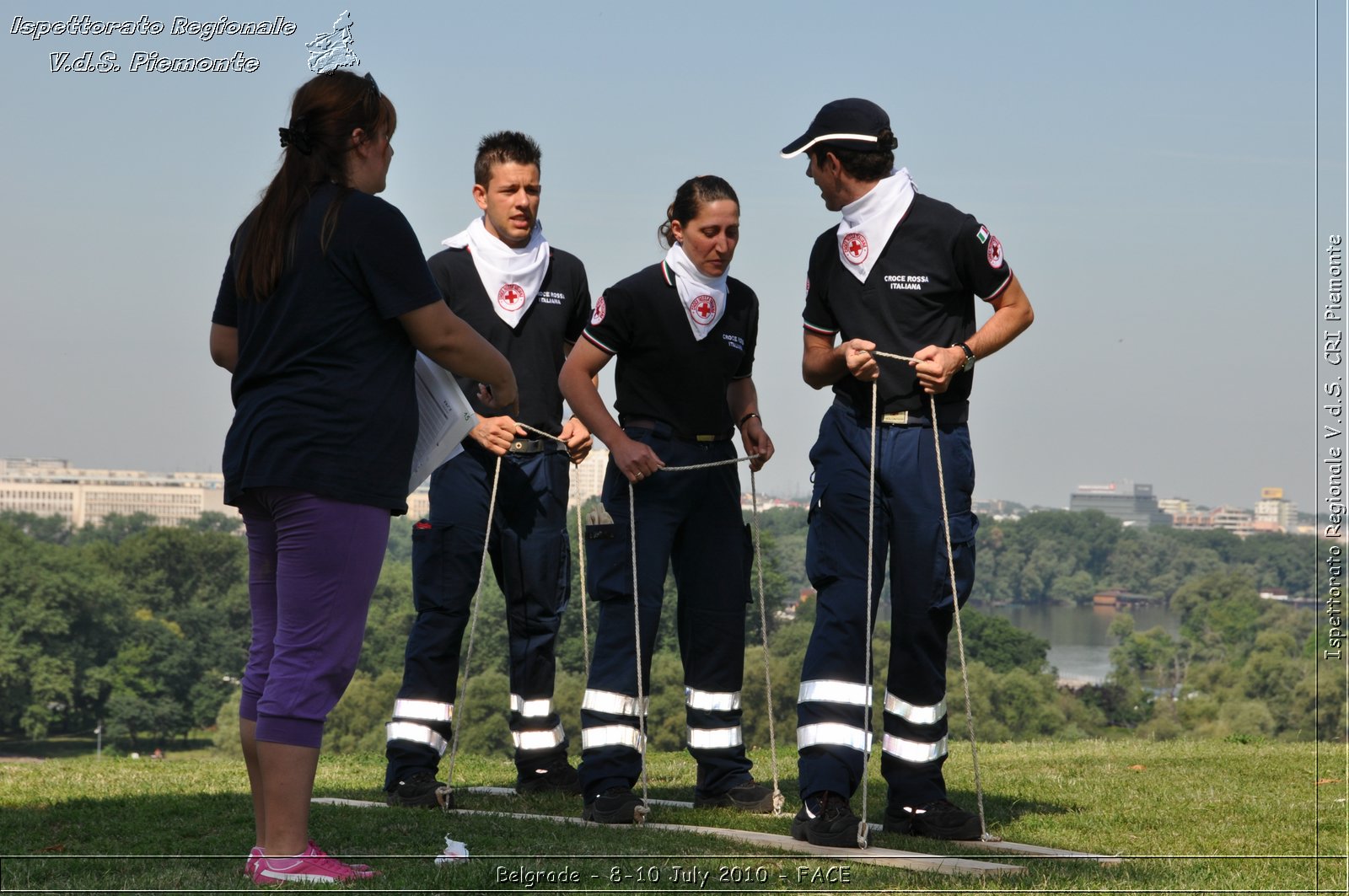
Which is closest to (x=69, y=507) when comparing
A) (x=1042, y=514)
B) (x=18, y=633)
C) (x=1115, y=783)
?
(x=18, y=633)

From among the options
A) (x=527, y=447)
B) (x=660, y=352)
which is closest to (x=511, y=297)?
(x=527, y=447)

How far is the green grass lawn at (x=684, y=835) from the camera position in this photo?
4.18 m

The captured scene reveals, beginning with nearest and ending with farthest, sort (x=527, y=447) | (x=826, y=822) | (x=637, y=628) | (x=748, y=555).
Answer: (x=826, y=822)
(x=637, y=628)
(x=748, y=555)
(x=527, y=447)

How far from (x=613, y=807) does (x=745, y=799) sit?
2.28 feet

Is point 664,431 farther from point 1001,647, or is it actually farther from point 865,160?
point 1001,647

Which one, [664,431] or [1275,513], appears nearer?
[664,431]

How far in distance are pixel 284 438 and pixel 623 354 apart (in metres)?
2.15

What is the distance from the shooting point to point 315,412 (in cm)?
401

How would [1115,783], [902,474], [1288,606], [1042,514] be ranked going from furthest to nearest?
[1042,514] → [1288,606] → [1115,783] → [902,474]

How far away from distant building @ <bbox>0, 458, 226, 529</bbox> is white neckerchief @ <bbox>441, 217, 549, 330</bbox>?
461 feet

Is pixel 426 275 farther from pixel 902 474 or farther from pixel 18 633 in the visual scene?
pixel 18 633

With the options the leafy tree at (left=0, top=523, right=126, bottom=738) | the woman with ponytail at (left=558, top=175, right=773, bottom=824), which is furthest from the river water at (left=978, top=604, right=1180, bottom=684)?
the woman with ponytail at (left=558, top=175, right=773, bottom=824)

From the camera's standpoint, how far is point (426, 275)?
416 centimetres

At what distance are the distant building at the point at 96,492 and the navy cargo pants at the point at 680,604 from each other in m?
141
